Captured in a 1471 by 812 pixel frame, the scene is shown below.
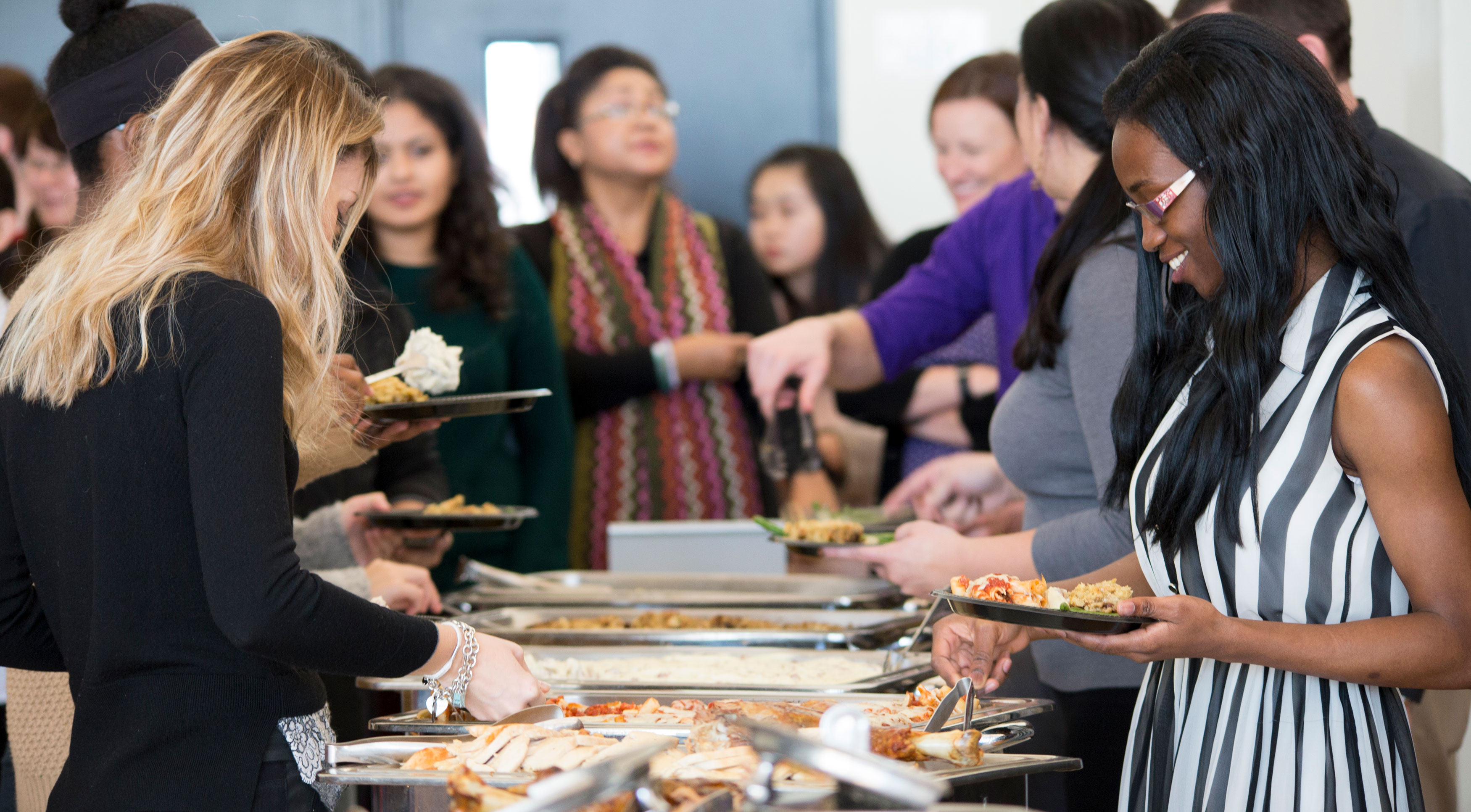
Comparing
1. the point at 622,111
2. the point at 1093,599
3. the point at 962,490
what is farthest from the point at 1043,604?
the point at 622,111

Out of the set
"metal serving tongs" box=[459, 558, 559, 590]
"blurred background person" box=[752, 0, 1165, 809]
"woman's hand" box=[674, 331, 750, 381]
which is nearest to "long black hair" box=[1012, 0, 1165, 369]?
"blurred background person" box=[752, 0, 1165, 809]

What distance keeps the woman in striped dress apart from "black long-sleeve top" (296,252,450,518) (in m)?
1.33

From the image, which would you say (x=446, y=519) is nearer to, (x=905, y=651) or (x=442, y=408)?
(x=442, y=408)

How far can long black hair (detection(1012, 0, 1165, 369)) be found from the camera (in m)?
1.65

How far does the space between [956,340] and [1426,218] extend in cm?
133

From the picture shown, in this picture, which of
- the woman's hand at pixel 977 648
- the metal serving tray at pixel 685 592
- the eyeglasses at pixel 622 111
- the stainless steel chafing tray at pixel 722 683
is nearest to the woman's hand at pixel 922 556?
the stainless steel chafing tray at pixel 722 683

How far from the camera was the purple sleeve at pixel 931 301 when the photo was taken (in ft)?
8.38

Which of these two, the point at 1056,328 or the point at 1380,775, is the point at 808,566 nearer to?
the point at 1056,328

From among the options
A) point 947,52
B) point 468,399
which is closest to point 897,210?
point 947,52

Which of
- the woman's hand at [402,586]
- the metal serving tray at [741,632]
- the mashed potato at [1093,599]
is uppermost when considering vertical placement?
the mashed potato at [1093,599]

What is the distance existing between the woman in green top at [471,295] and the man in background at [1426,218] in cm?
150

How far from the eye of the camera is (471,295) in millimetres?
2734

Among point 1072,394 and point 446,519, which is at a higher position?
point 1072,394

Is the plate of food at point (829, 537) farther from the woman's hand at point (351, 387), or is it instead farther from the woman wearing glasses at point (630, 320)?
the woman wearing glasses at point (630, 320)
